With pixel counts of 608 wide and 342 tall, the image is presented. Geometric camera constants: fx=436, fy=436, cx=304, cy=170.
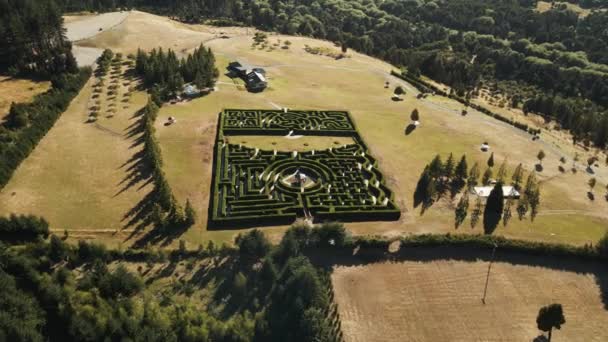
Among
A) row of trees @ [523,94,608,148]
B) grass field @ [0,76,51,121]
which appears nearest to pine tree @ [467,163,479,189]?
row of trees @ [523,94,608,148]

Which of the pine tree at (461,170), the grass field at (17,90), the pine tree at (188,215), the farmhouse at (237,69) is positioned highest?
the pine tree at (461,170)

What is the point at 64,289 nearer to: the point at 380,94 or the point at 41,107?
the point at 41,107

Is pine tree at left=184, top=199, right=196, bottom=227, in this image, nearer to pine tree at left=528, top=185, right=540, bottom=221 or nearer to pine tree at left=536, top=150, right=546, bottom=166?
pine tree at left=528, top=185, right=540, bottom=221

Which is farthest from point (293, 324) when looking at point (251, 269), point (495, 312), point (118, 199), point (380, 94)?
point (380, 94)

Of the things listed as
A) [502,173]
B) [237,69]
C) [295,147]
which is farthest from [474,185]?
[237,69]

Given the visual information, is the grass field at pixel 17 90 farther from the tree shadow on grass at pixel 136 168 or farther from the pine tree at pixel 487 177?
the pine tree at pixel 487 177

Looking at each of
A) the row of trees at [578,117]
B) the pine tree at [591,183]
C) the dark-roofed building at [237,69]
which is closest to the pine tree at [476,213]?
the pine tree at [591,183]

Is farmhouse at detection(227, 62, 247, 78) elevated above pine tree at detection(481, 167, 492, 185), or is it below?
below
